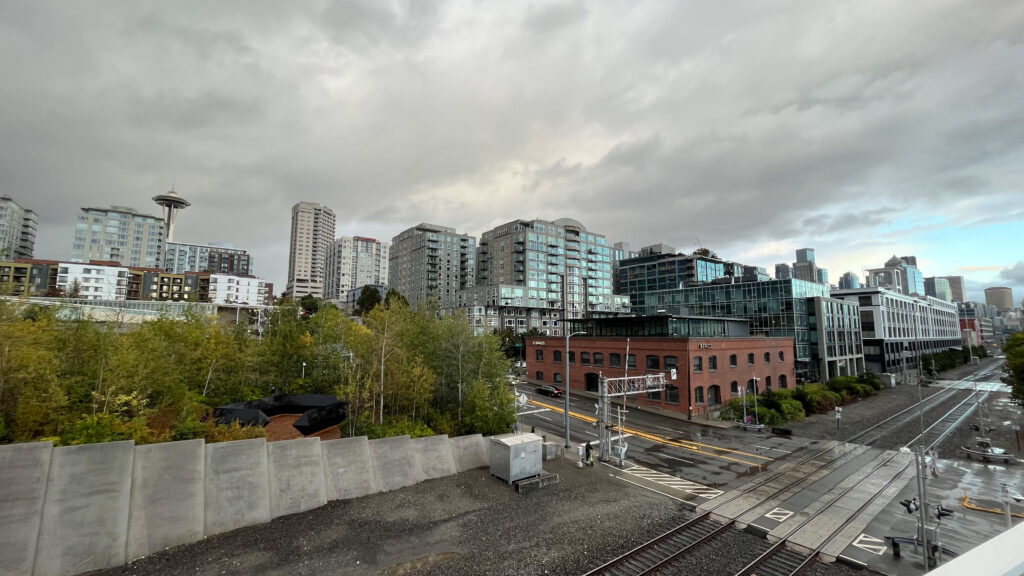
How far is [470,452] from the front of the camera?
2197 centimetres

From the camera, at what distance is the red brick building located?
39.0 metres

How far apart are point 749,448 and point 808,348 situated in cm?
4608

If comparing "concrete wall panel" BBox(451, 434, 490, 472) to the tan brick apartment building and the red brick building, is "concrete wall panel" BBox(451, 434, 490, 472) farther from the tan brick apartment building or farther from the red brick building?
the red brick building

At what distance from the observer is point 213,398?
80.4 feet

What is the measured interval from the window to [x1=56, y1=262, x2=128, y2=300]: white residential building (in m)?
108

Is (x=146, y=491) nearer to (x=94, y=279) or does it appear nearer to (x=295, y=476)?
(x=295, y=476)

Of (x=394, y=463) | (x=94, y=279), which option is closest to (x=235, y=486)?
(x=394, y=463)

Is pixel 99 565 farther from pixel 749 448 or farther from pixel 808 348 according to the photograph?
pixel 808 348

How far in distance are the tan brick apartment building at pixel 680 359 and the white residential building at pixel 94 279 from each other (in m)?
98.4

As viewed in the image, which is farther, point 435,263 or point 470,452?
point 435,263

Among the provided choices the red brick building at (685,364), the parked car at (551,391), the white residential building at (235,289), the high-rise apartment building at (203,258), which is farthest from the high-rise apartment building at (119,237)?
the parked car at (551,391)

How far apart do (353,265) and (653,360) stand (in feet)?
515

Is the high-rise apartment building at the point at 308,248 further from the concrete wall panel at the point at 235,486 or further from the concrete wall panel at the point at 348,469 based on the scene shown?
the concrete wall panel at the point at 235,486

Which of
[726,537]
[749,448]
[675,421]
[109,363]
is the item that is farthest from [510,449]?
[675,421]
